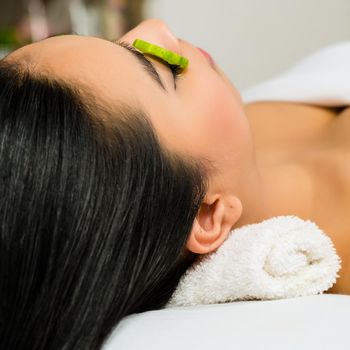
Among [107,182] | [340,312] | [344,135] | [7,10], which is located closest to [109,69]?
[107,182]

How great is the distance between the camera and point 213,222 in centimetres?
78

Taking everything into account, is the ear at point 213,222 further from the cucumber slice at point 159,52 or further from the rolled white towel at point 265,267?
the cucumber slice at point 159,52

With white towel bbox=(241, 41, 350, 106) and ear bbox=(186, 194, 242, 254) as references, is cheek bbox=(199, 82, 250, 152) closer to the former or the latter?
ear bbox=(186, 194, 242, 254)

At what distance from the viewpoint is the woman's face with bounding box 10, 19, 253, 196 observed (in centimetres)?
70

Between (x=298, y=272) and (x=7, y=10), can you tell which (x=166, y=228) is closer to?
(x=298, y=272)

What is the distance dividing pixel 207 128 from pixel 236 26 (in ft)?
4.43

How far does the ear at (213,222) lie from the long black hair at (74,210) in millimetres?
55

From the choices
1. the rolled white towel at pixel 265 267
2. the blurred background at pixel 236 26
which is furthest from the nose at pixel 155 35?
the blurred background at pixel 236 26

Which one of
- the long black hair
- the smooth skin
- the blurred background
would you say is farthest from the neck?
the blurred background

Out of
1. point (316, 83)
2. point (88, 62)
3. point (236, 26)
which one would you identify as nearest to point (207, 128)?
point (88, 62)

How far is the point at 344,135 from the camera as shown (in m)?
1.03

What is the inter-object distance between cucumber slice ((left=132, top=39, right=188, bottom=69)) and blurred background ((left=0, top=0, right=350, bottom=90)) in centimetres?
125

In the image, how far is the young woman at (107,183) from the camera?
0.62 m

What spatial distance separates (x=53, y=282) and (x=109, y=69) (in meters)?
0.26
